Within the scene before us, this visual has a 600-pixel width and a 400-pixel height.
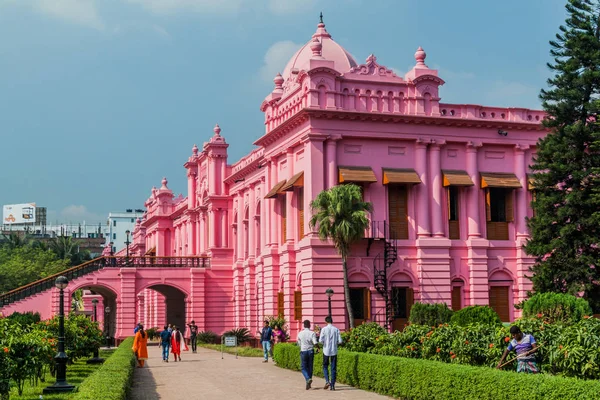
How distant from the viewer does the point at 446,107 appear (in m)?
37.1

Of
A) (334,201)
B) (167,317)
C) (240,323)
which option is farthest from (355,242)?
(167,317)

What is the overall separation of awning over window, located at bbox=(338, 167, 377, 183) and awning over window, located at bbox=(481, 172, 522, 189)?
17.5 ft

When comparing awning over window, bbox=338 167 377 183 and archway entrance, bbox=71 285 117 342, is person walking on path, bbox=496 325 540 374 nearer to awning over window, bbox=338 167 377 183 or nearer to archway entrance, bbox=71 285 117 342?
awning over window, bbox=338 167 377 183

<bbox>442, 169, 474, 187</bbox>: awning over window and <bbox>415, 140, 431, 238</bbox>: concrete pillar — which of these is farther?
<bbox>442, 169, 474, 187</bbox>: awning over window

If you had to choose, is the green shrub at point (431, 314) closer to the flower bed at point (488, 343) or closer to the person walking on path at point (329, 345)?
the flower bed at point (488, 343)

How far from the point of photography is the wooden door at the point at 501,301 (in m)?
37.0

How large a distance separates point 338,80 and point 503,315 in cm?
1280

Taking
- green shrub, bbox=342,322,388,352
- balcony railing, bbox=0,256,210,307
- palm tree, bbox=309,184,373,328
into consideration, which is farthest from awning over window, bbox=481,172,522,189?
balcony railing, bbox=0,256,210,307

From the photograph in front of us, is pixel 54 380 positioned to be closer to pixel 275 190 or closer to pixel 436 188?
pixel 275 190

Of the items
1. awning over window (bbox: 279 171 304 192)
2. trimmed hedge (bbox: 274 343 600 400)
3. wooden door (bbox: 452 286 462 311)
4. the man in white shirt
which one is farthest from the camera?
wooden door (bbox: 452 286 462 311)

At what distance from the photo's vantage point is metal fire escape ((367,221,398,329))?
34.8 metres

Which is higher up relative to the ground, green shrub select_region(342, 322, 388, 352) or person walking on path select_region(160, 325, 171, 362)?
green shrub select_region(342, 322, 388, 352)

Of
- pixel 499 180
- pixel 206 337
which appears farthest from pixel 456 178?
pixel 206 337

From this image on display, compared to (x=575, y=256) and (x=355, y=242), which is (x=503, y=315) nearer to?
(x=575, y=256)
